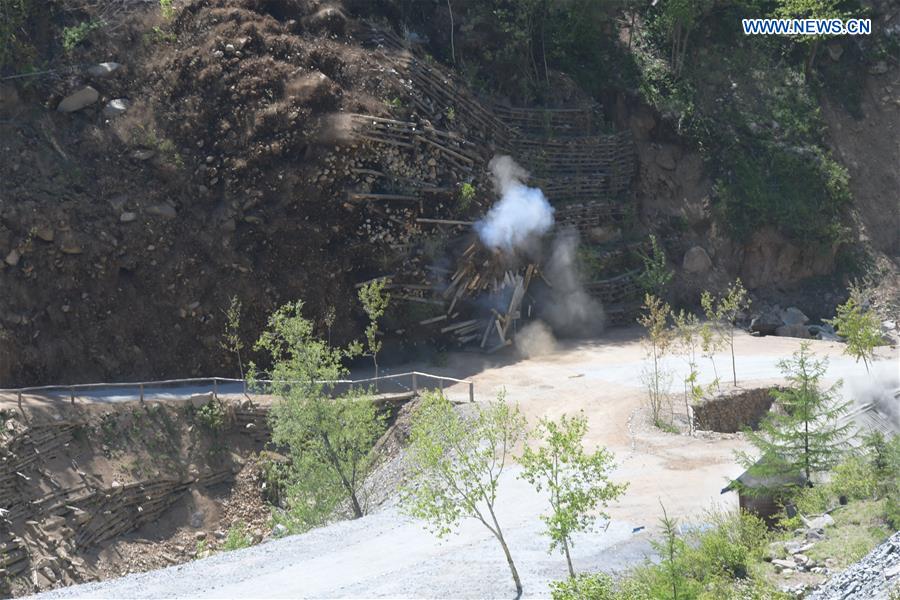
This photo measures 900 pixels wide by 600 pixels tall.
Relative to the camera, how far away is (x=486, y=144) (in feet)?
113

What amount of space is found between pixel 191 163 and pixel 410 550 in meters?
15.2

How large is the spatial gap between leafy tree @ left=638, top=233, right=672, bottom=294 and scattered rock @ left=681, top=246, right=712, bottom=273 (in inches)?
30.4

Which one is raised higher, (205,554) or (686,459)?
(686,459)

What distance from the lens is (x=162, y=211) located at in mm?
30203

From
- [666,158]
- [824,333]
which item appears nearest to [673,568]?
[824,333]

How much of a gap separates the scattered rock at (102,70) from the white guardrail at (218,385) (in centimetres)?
924

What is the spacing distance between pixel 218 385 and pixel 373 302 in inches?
199

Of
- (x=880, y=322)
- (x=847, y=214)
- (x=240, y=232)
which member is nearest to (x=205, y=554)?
(x=240, y=232)

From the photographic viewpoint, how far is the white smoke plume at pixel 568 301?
33.6 meters

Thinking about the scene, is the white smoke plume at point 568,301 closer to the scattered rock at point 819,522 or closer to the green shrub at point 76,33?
the green shrub at point 76,33

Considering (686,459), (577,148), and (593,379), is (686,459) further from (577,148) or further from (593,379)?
(577,148)

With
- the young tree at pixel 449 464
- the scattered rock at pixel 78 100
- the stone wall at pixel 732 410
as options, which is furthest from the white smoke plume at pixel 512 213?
the young tree at pixel 449 464

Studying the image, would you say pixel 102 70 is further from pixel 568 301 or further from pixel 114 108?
pixel 568 301

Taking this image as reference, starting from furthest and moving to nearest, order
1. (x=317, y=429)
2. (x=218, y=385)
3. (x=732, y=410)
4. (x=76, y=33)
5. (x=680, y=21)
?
(x=680, y=21), (x=76, y=33), (x=218, y=385), (x=732, y=410), (x=317, y=429)
